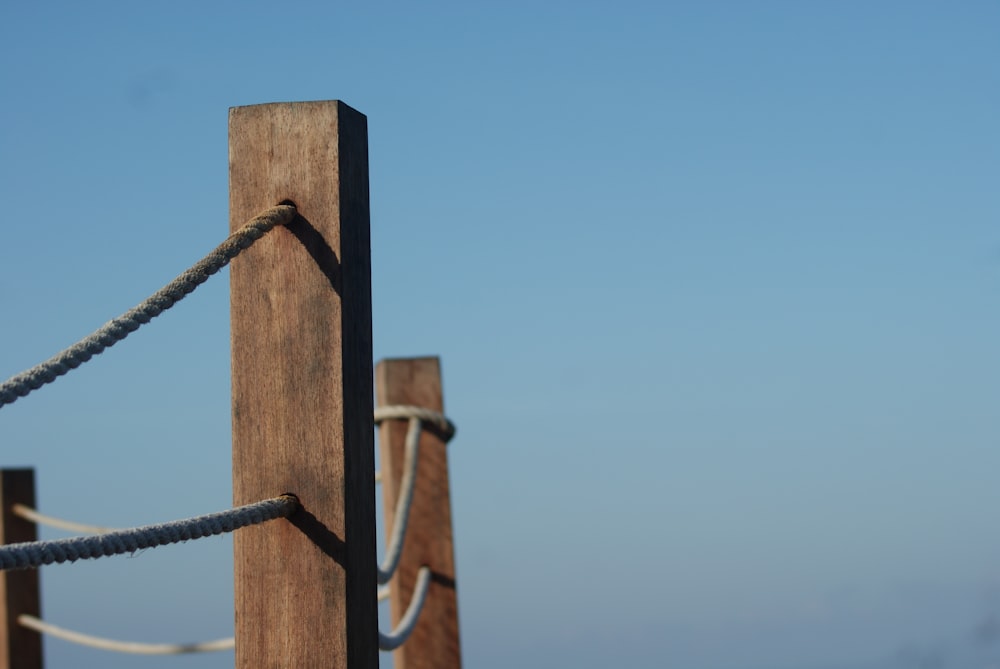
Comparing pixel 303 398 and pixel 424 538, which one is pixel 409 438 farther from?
pixel 303 398

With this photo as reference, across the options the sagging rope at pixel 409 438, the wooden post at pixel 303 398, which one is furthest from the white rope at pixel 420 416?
the wooden post at pixel 303 398

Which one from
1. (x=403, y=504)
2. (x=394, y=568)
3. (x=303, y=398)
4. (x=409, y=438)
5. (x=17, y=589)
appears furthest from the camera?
(x=17, y=589)

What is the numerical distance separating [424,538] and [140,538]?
223 centimetres

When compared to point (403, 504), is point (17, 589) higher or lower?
lower

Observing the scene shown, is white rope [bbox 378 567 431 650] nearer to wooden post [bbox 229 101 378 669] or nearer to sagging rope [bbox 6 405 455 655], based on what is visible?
sagging rope [bbox 6 405 455 655]

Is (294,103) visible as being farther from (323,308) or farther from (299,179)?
(323,308)

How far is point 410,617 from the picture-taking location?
131 inches

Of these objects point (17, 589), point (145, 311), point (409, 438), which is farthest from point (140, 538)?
point (17, 589)

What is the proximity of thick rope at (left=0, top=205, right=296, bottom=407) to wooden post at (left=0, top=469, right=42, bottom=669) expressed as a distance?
353 cm

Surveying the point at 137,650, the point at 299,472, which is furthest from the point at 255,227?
the point at 137,650

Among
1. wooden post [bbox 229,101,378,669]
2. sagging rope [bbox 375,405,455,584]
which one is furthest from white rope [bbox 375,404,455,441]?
wooden post [bbox 229,101,378,669]

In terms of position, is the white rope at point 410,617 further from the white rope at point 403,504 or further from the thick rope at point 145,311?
the thick rope at point 145,311

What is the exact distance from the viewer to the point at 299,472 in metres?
1.67

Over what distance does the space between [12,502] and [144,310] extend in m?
3.80
